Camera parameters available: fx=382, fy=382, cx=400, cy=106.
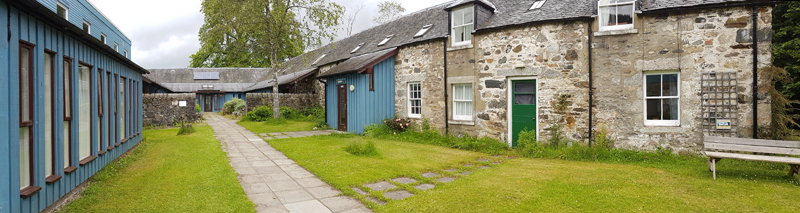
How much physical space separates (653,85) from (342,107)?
10424 mm

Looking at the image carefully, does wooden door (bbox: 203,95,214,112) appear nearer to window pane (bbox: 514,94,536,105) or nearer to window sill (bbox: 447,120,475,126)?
window sill (bbox: 447,120,475,126)

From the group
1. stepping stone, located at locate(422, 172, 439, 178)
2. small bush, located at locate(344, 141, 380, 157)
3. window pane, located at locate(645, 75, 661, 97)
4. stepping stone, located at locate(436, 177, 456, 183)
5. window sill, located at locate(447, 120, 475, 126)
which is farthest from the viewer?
window sill, located at locate(447, 120, 475, 126)

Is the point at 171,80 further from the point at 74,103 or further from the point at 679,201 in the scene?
the point at 679,201

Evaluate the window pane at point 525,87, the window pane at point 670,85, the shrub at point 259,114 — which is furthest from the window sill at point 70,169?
the shrub at point 259,114

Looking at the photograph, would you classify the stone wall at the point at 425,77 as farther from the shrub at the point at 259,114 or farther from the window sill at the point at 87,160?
the shrub at the point at 259,114

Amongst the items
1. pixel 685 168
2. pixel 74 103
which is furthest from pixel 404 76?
pixel 74 103

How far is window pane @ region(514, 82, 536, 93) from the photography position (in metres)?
9.93

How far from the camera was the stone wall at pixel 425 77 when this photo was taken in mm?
11945

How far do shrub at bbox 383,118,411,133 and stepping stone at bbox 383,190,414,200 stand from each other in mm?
7189

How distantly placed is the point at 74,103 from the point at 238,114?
19.1m

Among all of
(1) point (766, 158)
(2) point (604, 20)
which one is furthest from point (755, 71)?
(2) point (604, 20)

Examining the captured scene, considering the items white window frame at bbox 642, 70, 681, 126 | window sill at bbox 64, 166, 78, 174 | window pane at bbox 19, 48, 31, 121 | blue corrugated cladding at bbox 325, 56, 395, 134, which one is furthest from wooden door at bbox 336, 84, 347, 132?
window pane at bbox 19, 48, 31, 121

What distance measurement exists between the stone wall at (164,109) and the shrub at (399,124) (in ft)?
38.7

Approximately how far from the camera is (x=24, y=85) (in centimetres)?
395
